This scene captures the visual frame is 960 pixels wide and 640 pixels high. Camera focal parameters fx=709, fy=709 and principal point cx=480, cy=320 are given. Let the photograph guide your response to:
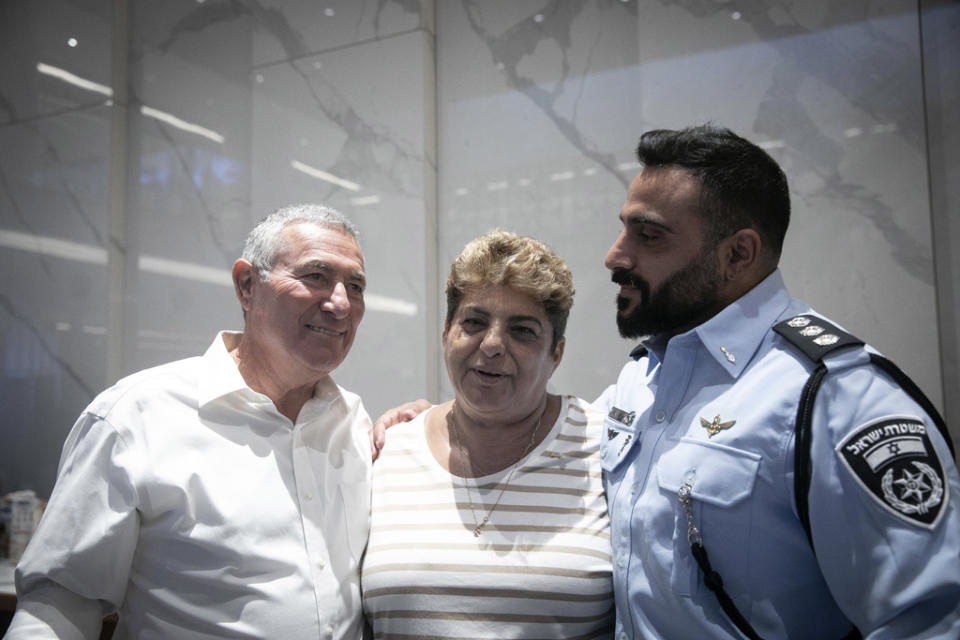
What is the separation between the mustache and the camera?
4.89 ft

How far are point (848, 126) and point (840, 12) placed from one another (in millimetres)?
373

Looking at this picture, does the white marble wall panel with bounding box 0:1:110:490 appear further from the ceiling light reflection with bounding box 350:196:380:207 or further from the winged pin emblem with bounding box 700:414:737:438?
the winged pin emblem with bounding box 700:414:737:438

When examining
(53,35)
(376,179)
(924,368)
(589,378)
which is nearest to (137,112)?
(53,35)

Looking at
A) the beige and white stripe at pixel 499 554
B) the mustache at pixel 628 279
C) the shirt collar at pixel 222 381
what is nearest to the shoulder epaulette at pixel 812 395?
the mustache at pixel 628 279

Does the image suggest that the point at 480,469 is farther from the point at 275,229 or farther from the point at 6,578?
the point at 6,578

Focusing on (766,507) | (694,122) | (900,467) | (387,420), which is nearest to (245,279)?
(387,420)

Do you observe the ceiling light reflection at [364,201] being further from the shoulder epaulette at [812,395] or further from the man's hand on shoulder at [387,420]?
the shoulder epaulette at [812,395]

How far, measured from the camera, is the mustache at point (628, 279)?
58.7 inches

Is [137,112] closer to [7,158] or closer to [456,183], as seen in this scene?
[7,158]

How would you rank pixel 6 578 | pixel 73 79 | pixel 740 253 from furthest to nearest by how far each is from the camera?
pixel 73 79, pixel 6 578, pixel 740 253

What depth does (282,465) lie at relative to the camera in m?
1.56

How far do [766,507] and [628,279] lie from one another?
1.74ft

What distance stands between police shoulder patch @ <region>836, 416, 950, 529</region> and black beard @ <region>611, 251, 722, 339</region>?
0.40 meters

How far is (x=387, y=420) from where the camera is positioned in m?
1.90
